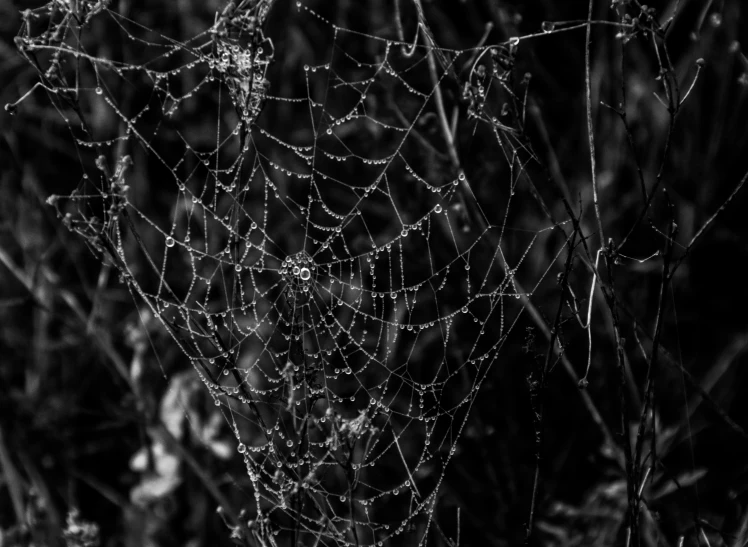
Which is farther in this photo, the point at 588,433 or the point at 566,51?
the point at 566,51

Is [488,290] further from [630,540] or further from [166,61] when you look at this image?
[166,61]

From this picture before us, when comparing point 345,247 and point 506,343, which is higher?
point 345,247

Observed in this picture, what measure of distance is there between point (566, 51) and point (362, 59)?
3.08 feet

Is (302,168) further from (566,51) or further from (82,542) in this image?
(82,542)

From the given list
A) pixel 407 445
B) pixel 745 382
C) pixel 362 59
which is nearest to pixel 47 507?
pixel 407 445

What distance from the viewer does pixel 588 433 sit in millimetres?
2656

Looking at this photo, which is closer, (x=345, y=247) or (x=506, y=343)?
(x=345, y=247)

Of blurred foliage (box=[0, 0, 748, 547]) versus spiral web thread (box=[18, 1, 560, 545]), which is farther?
blurred foliage (box=[0, 0, 748, 547])

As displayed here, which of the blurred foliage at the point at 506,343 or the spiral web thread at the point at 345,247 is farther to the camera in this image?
the blurred foliage at the point at 506,343

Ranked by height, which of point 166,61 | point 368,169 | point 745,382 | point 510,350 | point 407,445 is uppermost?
point 166,61

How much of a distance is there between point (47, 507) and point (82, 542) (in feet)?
1.81

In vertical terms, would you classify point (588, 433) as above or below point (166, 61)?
below

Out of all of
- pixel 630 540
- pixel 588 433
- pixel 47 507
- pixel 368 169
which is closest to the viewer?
pixel 630 540

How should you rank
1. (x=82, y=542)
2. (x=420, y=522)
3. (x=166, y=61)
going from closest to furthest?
1. (x=82, y=542)
2. (x=420, y=522)
3. (x=166, y=61)
